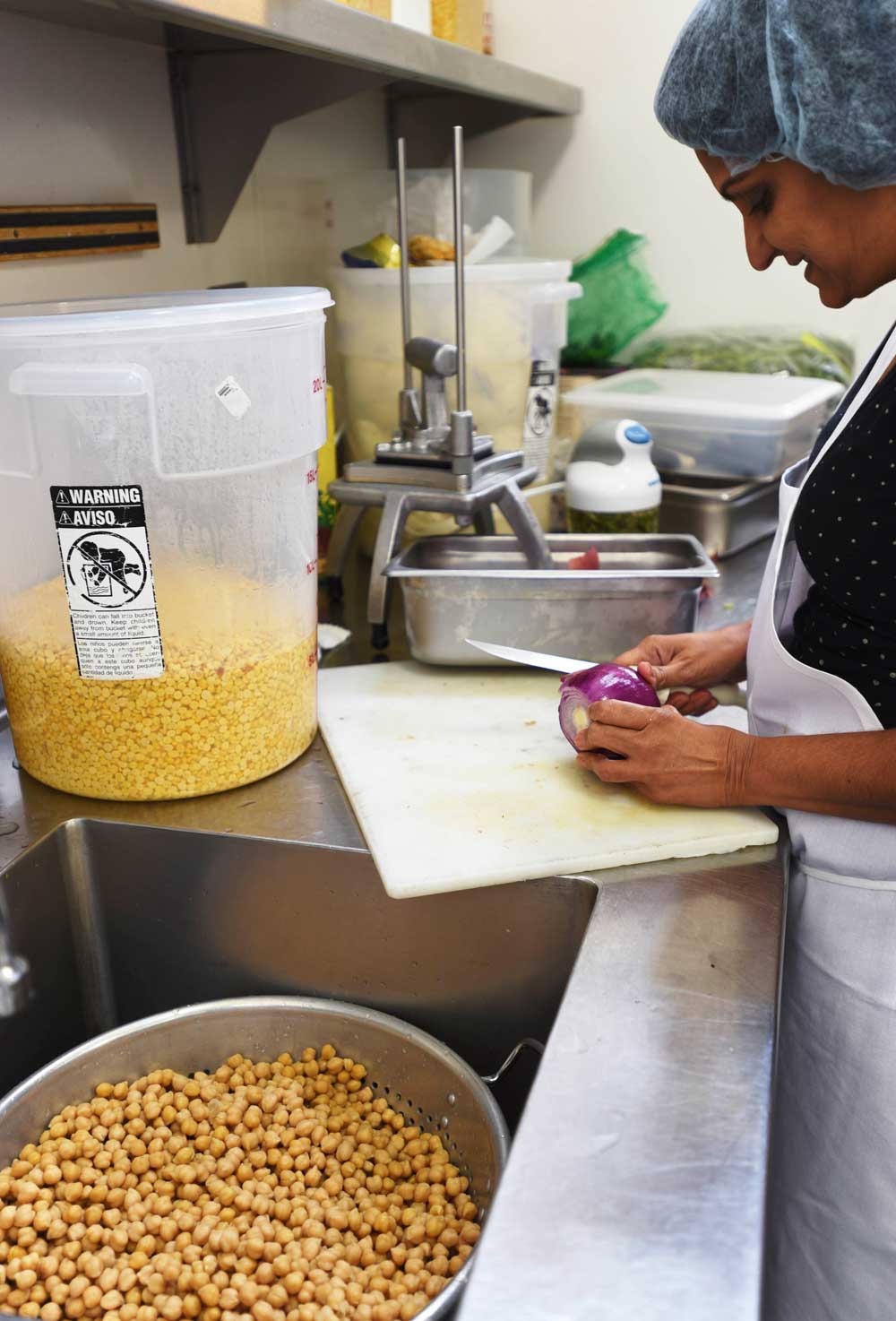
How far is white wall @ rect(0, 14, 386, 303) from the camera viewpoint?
115 cm

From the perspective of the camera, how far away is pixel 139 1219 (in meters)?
0.75

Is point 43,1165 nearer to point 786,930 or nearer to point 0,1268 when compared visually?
point 0,1268

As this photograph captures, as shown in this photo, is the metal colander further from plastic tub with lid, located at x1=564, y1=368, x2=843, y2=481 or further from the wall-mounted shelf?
plastic tub with lid, located at x1=564, y1=368, x2=843, y2=481

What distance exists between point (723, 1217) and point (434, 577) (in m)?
0.75

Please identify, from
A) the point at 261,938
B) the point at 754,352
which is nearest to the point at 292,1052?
the point at 261,938

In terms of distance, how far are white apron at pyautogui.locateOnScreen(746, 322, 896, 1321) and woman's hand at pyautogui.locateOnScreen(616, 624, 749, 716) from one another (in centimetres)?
15

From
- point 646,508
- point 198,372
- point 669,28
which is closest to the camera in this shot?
point 198,372

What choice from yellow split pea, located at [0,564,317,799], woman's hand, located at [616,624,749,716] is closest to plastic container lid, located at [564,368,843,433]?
woman's hand, located at [616,624,749,716]

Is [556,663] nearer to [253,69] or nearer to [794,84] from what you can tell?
[794,84]

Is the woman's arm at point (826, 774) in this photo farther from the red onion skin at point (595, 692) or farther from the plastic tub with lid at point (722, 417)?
the plastic tub with lid at point (722, 417)

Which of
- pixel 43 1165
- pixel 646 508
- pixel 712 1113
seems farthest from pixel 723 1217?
pixel 646 508

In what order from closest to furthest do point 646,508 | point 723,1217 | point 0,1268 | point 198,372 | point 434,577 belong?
1. point 723,1217
2. point 0,1268
3. point 198,372
4. point 434,577
5. point 646,508

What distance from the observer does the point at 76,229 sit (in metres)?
1.22

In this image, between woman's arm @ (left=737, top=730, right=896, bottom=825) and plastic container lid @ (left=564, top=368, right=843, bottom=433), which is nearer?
woman's arm @ (left=737, top=730, right=896, bottom=825)
